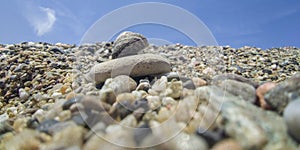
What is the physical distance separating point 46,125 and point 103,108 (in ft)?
1.23

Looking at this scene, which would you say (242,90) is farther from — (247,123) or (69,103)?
(69,103)

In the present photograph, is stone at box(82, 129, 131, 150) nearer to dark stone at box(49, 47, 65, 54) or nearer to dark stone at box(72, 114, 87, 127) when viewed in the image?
dark stone at box(72, 114, 87, 127)

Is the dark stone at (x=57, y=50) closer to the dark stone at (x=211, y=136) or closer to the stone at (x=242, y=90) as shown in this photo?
the stone at (x=242, y=90)

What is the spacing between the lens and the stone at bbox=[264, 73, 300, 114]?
1.61 metres

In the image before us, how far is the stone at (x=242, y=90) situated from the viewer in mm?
1823

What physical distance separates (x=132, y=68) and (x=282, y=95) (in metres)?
2.09

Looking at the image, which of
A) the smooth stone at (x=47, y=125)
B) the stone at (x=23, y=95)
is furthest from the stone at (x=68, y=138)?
the stone at (x=23, y=95)

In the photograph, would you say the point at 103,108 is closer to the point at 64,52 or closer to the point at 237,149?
the point at 237,149

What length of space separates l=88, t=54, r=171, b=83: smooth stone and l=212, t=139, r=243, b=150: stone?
2.21 m

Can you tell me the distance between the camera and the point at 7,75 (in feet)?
17.4

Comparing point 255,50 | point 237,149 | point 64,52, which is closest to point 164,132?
point 237,149

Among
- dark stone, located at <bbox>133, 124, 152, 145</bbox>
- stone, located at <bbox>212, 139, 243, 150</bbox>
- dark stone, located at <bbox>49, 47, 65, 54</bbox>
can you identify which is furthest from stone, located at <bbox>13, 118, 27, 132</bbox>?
dark stone, located at <bbox>49, 47, 65, 54</bbox>

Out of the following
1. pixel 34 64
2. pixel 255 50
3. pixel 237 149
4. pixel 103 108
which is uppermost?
pixel 255 50

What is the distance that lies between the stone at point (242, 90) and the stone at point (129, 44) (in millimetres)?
2677
